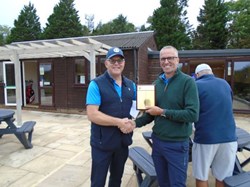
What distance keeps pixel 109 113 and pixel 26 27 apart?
31.4 m

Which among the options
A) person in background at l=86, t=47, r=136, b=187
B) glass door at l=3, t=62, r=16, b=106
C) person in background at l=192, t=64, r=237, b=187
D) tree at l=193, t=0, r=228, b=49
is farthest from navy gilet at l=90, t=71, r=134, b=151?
tree at l=193, t=0, r=228, b=49

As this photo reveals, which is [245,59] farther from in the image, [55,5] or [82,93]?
[55,5]

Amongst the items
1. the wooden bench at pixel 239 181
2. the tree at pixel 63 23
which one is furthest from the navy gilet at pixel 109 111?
the tree at pixel 63 23

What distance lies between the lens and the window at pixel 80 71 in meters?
8.71

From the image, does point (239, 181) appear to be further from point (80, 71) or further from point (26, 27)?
point (26, 27)

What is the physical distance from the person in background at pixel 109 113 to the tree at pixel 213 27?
20.9m

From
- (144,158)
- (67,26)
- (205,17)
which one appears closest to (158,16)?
(205,17)

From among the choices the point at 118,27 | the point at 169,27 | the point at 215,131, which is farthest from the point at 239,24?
→ the point at 215,131

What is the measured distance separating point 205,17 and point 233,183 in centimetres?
2243

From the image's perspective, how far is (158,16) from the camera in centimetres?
2114

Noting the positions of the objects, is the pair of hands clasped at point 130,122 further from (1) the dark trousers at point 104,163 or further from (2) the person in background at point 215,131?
(2) the person in background at point 215,131

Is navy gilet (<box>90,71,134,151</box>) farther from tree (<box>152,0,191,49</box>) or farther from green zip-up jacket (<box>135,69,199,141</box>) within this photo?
tree (<box>152,0,191,49</box>)

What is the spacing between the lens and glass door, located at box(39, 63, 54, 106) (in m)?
9.34

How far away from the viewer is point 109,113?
198 centimetres
